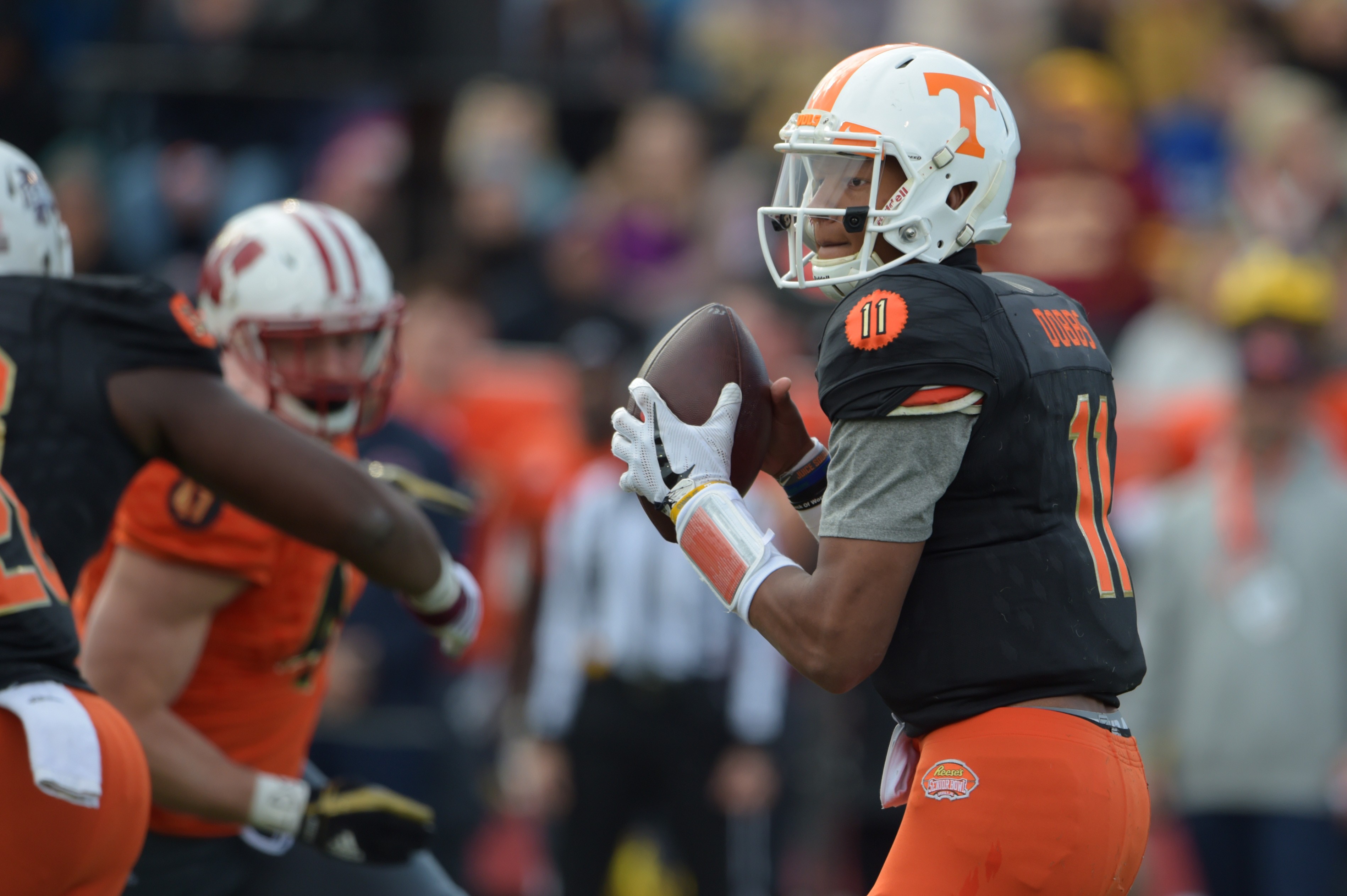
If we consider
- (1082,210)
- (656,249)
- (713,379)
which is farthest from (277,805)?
(656,249)

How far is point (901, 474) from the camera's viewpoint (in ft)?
8.51

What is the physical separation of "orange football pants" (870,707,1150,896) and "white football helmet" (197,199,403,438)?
1854 mm

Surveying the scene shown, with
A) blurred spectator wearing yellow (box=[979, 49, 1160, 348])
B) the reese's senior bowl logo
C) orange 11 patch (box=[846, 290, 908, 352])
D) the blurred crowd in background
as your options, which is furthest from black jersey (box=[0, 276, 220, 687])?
blurred spectator wearing yellow (box=[979, 49, 1160, 348])

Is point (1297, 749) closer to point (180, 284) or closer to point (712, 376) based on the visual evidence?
point (712, 376)

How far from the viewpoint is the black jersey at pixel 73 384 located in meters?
3.09

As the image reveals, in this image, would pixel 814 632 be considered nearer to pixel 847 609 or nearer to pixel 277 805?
pixel 847 609

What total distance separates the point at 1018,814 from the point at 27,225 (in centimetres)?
218

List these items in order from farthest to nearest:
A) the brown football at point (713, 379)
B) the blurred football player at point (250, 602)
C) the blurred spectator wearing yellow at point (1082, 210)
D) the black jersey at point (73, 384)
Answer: the blurred spectator wearing yellow at point (1082, 210), the blurred football player at point (250, 602), the black jersey at point (73, 384), the brown football at point (713, 379)

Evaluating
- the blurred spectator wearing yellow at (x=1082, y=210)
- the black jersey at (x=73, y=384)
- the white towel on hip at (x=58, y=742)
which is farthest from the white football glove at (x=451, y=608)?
the blurred spectator wearing yellow at (x=1082, y=210)

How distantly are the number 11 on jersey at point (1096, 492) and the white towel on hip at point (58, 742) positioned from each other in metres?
1.71

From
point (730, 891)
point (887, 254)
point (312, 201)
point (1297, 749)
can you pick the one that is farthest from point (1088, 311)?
point (887, 254)

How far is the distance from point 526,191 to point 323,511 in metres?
6.10

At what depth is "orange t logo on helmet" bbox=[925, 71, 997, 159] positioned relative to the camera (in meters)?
2.87

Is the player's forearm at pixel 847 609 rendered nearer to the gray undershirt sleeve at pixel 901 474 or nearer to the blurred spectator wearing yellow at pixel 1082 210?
the gray undershirt sleeve at pixel 901 474
